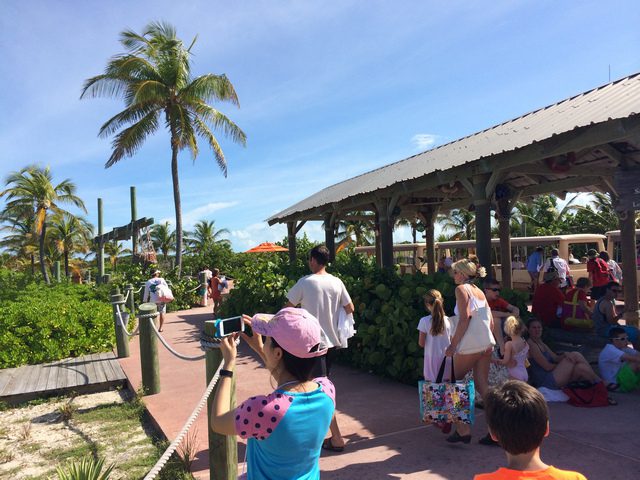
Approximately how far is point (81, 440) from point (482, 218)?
6026 millimetres

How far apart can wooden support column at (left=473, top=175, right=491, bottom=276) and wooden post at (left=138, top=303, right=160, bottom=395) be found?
484 centimetres

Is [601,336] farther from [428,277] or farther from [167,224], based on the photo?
[167,224]

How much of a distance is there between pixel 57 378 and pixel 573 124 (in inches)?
306

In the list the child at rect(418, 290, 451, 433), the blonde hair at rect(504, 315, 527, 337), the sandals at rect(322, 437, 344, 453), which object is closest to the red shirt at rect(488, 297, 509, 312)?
the blonde hair at rect(504, 315, 527, 337)

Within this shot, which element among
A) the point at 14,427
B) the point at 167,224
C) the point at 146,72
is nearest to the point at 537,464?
the point at 14,427

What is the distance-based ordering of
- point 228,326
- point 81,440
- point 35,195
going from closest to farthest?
point 228,326 → point 81,440 → point 35,195

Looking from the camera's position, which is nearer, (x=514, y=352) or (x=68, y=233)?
(x=514, y=352)

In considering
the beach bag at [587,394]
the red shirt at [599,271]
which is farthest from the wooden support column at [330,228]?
the beach bag at [587,394]

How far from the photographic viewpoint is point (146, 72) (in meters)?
20.2

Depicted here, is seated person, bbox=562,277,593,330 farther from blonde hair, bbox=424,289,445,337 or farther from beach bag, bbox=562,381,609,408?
blonde hair, bbox=424,289,445,337

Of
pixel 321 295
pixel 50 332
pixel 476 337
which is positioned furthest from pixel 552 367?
pixel 50 332

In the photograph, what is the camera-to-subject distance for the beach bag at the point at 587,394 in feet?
17.0

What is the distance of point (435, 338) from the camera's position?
4.34m

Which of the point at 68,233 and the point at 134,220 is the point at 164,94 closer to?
the point at 134,220
